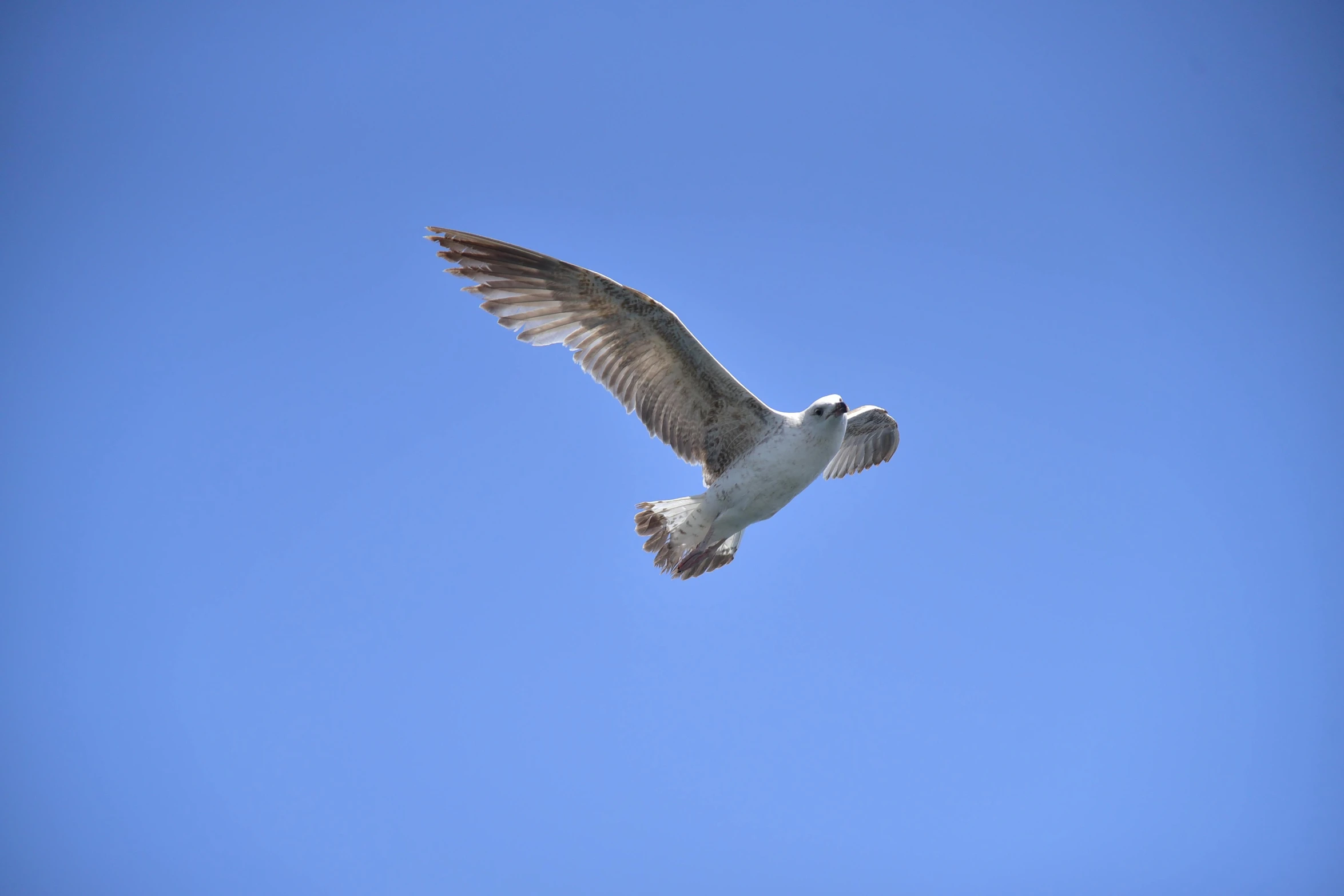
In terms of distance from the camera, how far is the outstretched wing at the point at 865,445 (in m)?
11.0

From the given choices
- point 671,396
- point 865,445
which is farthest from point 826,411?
point 865,445

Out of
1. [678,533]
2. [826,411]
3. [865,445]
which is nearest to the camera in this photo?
[826,411]

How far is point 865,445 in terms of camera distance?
11.3 meters

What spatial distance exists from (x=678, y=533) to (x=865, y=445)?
292 cm

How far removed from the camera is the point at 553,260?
29.1 ft

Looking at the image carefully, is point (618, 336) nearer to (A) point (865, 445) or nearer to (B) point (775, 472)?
(B) point (775, 472)

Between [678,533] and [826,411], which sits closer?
[826,411]

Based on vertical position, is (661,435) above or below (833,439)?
above

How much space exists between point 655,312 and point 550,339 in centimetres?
103

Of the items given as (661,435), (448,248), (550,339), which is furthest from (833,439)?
(448,248)

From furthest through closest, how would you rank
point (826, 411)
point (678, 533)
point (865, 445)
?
point (865, 445)
point (678, 533)
point (826, 411)

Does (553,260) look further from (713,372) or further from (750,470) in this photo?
(750,470)

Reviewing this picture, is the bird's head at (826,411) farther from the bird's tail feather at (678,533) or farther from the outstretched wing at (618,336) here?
the bird's tail feather at (678,533)

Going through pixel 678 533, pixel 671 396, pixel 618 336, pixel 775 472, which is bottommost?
pixel 775 472
